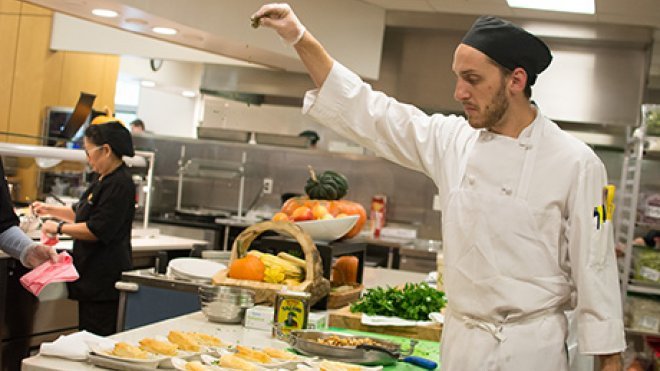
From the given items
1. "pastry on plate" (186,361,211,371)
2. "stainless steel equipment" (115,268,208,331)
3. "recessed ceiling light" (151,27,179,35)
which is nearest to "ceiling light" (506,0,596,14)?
"recessed ceiling light" (151,27,179,35)

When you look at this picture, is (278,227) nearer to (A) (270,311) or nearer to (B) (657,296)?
(A) (270,311)

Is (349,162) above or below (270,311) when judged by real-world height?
above

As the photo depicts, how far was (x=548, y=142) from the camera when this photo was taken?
2.23 meters

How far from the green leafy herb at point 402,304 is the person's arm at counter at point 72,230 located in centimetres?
215

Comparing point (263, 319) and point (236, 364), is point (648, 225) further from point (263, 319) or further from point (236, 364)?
point (236, 364)

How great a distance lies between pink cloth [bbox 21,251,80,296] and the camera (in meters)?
3.67

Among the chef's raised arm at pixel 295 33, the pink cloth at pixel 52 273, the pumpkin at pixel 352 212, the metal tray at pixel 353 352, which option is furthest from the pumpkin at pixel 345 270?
the chef's raised arm at pixel 295 33

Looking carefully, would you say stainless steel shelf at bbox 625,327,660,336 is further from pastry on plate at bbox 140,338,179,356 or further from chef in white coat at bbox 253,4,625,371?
pastry on plate at bbox 140,338,179,356

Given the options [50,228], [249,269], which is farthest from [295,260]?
[50,228]

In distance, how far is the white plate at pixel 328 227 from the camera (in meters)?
3.52

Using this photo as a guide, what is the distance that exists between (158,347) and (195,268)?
1403 mm

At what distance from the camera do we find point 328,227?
11.6ft

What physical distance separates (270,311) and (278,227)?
45cm

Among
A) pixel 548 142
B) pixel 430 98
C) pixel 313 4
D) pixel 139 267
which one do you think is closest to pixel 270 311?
pixel 548 142
